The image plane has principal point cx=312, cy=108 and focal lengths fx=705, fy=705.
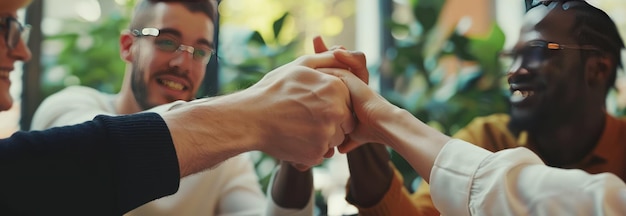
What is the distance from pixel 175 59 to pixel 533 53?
0.43m

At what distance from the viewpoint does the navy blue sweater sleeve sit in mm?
625

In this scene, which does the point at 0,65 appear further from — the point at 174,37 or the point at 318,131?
the point at 318,131

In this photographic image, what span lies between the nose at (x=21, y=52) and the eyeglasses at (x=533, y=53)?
2.18 ft

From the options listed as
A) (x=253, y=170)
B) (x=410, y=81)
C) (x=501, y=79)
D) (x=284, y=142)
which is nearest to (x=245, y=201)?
(x=253, y=170)

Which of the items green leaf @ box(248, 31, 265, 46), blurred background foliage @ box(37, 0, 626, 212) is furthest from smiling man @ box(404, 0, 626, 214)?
green leaf @ box(248, 31, 265, 46)

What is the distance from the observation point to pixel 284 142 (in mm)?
814

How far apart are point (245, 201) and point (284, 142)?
169 mm

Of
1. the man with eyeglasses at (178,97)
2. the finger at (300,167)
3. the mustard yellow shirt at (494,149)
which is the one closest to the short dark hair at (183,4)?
the man with eyeglasses at (178,97)

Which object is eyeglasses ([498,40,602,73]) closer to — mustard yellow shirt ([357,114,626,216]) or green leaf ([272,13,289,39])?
mustard yellow shirt ([357,114,626,216])

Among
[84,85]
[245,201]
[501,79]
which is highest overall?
[501,79]

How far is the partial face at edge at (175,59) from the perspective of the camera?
884mm

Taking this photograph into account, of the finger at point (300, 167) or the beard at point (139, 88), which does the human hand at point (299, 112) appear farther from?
the beard at point (139, 88)

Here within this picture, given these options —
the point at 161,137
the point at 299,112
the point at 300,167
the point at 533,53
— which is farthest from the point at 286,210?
the point at 533,53

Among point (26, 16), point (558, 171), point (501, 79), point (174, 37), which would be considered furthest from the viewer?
point (26, 16)
